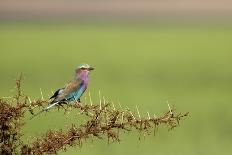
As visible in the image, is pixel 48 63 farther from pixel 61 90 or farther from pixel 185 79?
pixel 61 90

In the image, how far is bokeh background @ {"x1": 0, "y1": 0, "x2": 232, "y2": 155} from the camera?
12305 mm

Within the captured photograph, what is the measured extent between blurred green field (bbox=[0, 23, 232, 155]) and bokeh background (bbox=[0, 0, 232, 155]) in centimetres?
2

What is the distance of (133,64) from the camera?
93.5 ft

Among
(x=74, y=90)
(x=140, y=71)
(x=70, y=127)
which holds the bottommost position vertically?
(x=140, y=71)

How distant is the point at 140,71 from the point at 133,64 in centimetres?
178

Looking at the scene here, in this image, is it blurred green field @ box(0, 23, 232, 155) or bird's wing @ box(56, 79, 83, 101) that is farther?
blurred green field @ box(0, 23, 232, 155)

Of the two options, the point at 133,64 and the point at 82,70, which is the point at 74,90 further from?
the point at 133,64

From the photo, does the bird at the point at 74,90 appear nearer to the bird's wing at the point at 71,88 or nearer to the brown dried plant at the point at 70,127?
the bird's wing at the point at 71,88

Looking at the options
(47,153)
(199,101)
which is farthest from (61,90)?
(199,101)

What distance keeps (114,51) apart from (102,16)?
1909 centimetres

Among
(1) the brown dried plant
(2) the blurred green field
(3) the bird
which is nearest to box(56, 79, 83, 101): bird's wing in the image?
(3) the bird

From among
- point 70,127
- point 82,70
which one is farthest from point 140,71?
point 70,127

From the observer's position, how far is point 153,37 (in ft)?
131

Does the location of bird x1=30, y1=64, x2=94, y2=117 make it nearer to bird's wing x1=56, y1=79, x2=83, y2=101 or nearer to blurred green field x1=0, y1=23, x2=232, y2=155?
bird's wing x1=56, y1=79, x2=83, y2=101
